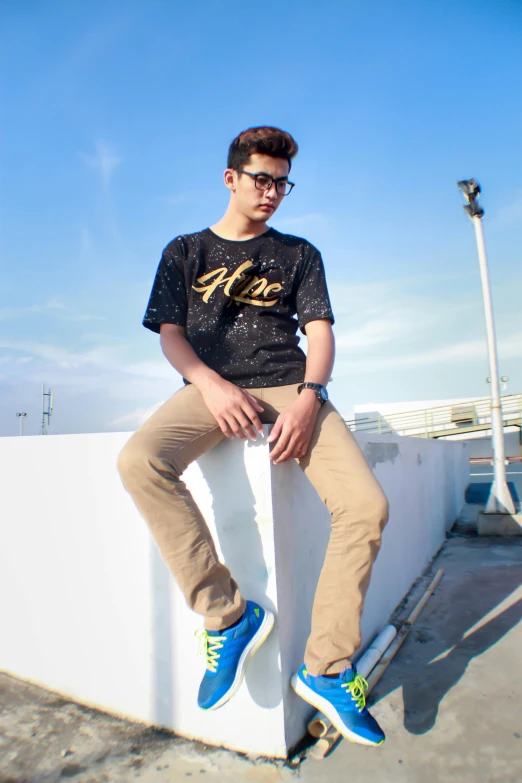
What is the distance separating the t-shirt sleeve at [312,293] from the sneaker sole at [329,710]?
4.08ft

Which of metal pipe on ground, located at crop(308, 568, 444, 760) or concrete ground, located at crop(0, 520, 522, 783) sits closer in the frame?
concrete ground, located at crop(0, 520, 522, 783)

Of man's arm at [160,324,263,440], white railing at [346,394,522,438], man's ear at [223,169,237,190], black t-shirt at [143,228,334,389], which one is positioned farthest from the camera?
white railing at [346,394,522,438]

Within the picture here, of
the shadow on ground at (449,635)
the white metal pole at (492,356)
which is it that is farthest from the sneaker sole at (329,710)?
the white metal pole at (492,356)

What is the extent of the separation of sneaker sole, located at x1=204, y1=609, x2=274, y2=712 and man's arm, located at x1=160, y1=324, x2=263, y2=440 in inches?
24.1

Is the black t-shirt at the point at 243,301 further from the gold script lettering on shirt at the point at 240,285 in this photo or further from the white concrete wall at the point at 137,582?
the white concrete wall at the point at 137,582

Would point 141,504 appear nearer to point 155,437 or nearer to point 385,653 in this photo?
point 155,437

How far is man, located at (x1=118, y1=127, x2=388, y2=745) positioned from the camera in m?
1.47

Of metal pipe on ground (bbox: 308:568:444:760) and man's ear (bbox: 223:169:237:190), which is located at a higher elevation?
man's ear (bbox: 223:169:237:190)

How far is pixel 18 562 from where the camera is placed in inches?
91.2

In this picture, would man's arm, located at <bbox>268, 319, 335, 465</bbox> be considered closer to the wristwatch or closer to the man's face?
the wristwatch

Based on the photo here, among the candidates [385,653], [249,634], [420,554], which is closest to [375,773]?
[249,634]

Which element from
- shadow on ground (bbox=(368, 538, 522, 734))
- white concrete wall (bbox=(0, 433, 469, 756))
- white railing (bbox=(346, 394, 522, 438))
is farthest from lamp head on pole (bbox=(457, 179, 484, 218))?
white railing (bbox=(346, 394, 522, 438))

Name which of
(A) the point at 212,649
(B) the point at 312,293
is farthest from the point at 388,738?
(B) the point at 312,293

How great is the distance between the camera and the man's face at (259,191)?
186 cm
